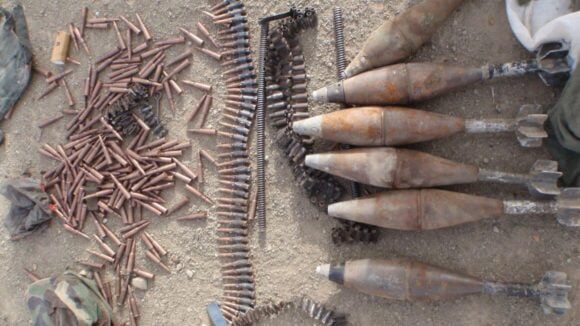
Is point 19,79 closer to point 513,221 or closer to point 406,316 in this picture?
point 406,316

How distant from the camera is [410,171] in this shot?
13.1 feet

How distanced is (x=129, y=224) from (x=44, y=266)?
117 centimetres

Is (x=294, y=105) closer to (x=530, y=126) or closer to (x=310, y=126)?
(x=310, y=126)

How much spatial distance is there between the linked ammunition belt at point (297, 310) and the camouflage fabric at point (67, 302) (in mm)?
1439

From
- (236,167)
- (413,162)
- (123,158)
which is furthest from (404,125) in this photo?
(123,158)

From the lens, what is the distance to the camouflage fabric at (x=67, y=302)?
4957mm

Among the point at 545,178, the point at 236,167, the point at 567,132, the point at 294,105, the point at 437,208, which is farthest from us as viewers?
the point at 236,167

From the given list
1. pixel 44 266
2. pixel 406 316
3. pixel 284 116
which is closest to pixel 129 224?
pixel 44 266

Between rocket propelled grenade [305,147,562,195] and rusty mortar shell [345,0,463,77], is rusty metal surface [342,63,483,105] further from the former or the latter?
rocket propelled grenade [305,147,562,195]

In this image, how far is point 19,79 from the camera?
18.2 feet

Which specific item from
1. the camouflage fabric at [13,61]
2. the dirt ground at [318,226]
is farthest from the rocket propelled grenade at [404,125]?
the camouflage fabric at [13,61]

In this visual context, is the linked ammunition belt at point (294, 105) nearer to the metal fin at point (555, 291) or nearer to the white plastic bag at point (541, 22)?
the metal fin at point (555, 291)

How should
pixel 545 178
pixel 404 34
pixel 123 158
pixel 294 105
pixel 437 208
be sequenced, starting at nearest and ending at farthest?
pixel 545 178
pixel 437 208
pixel 404 34
pixel 294 105
pixel 123 158

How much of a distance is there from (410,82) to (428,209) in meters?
1.04
